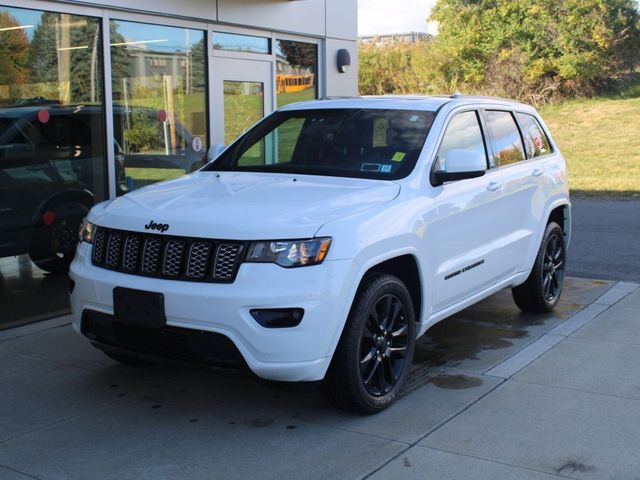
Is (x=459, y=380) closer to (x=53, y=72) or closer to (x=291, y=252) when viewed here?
(x=291, y=252)

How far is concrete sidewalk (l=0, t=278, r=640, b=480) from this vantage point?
3.90 m

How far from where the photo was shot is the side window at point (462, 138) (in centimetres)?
529

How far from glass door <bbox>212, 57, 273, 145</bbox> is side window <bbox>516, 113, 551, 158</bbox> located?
3836 mm

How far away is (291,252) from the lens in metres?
4.05

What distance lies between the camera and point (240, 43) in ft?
31.2

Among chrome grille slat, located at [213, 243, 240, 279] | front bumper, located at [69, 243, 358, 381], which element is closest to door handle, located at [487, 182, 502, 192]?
front bumper, located at [69, 243, 358, 381]

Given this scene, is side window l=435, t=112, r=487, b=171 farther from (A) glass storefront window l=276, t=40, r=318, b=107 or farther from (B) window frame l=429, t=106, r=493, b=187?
(A) glass storefront window l=276, t=40, r=318, b=107

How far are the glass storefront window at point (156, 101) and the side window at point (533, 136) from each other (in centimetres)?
386

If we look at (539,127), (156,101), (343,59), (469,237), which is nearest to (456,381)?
(469,237)

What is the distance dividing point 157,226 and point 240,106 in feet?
18.4

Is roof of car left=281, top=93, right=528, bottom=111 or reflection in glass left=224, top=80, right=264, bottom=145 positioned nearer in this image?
roof of car left=281, top=93, right=528, bottom=111

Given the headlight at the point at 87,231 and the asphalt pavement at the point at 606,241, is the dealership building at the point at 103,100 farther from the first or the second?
the asphalt pavement at the point at 606,241

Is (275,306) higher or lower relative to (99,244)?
lower

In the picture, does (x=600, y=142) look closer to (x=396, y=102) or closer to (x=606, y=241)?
(x=606, y=241)
